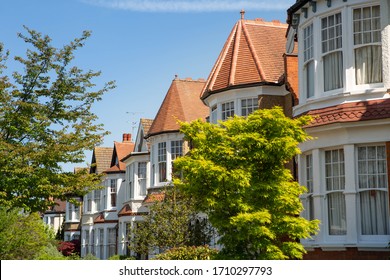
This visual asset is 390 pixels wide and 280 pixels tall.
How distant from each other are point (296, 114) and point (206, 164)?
17.0ft

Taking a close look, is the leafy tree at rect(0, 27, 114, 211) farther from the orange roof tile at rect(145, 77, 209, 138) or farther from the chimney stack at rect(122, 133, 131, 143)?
the chimney stack at rect(122, 133, 131, 143)

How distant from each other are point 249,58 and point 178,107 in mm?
11014

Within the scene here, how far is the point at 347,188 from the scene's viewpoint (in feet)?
54.4

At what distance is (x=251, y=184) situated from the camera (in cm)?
1534

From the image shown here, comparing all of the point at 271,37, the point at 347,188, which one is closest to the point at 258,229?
the point at 347,188

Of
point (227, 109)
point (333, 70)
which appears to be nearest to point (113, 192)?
point (227, 109)

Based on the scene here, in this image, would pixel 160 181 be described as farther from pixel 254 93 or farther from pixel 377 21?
pixel 377 21

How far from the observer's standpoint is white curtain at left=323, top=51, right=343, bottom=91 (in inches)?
691

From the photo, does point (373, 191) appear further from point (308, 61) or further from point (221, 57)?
point (221, 57)

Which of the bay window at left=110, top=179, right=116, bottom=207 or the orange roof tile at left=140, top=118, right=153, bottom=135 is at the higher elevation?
the orange roof tile at left=140, top=118, right=153, bottom=135

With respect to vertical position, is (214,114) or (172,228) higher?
Answer: (214,114)

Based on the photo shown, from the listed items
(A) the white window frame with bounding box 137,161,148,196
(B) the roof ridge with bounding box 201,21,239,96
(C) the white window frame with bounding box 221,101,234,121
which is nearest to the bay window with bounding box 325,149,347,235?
(C) the white window frame with bounding box 221,101,234,121

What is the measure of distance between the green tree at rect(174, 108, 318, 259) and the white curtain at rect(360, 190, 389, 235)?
179 cm

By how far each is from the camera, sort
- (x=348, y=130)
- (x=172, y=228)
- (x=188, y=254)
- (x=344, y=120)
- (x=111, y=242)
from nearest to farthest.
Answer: (x=344, y=120), (x=348, y=130), (x=188, y=254), (x=172, y=228), (x=111, y=242)
